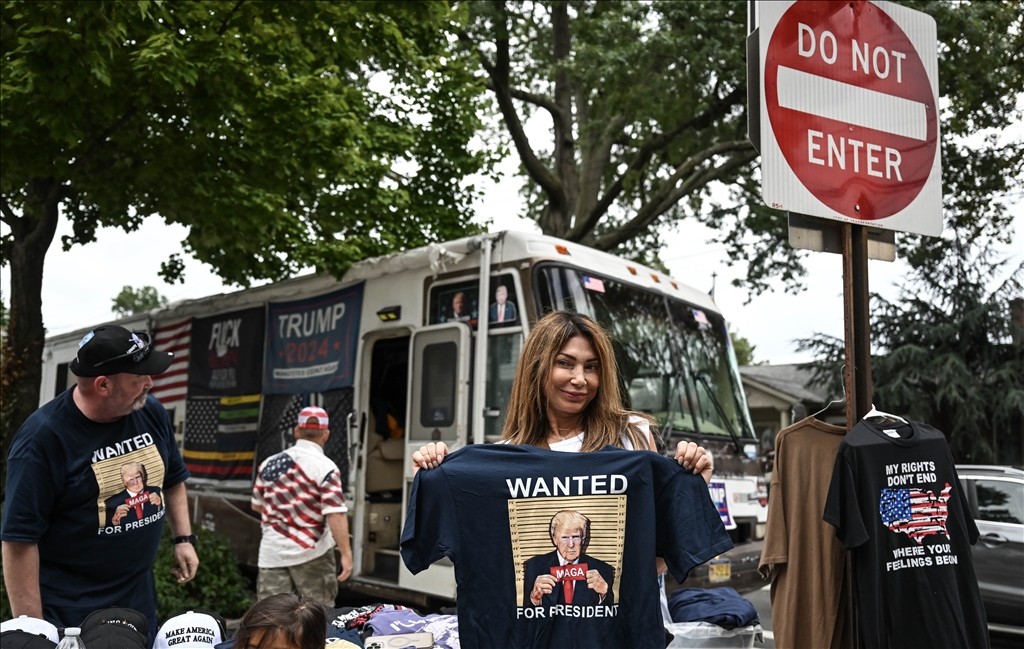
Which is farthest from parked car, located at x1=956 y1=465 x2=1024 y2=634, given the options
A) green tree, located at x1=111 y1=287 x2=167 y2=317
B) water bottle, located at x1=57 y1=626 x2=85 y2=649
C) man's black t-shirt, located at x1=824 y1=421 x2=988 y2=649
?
green tree, located at x1=111 y1=287 x2=167 y2=317

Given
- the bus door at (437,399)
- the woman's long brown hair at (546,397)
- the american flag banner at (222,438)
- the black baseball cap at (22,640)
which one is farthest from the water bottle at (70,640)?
the american flag banner at (222,438)

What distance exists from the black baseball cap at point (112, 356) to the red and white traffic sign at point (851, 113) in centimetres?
245

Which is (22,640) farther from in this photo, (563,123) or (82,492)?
(563,123)

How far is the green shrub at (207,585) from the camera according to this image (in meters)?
7.77

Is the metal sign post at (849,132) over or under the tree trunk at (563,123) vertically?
under

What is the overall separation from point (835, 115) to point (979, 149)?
561 inches

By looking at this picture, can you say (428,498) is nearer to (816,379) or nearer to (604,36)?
(604,36)

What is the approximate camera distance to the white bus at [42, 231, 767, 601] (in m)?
7.07

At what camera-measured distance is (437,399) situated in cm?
748

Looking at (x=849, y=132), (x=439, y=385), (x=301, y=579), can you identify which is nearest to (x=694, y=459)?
(x=849, y=132)

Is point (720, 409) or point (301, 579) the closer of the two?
point (301, 579)

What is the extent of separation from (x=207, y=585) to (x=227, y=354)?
2.67 m

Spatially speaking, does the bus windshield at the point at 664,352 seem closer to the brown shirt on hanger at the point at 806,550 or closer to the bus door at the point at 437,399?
the bus door at the point at 437,399

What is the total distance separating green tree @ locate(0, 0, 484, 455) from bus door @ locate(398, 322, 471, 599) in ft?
5.20
